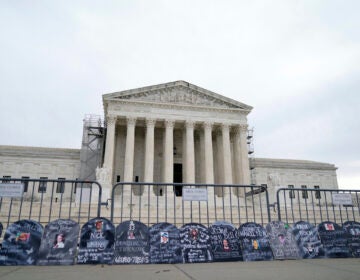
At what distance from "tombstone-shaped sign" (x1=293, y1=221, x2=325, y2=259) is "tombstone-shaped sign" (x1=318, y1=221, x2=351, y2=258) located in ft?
0.60

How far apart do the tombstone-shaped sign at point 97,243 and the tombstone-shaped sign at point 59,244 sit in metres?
0.25

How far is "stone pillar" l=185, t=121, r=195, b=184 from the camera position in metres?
29.7

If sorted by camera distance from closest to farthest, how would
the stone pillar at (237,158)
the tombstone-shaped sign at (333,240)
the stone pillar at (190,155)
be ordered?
the tombstone-shaped sign at (333,240) < the stone pillar at (190,155) < the stone pillar at (237,158)

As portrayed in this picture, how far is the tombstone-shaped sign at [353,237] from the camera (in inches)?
305

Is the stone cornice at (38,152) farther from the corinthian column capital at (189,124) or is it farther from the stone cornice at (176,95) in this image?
the corinthian column capital at (189,124)

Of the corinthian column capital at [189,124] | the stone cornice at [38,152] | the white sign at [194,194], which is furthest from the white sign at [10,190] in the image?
the stone cornice at [38,152]

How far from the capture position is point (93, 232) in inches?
267

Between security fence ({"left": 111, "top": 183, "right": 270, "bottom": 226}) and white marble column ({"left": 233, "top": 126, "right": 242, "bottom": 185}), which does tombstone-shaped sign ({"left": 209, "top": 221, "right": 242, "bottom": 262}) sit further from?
white marble column ({"left": 233, "top": 126, "right": 242, "bottom": 185})

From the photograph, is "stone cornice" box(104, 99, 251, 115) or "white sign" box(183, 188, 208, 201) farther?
"stone cornice" box(104, 99, 251, 115)

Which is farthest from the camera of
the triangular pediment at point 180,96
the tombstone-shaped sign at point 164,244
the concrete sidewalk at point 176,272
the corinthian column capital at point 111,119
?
the triangular pediment at point 180,96

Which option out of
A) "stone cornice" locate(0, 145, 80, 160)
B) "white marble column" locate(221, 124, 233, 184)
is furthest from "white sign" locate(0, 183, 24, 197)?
"stone cornice" locate(0, 145, 80, 160)

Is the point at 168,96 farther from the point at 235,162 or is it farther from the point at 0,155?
the point at 0,155

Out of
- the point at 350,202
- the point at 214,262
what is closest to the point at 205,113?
the point at 350,202

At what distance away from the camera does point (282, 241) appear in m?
7.47
